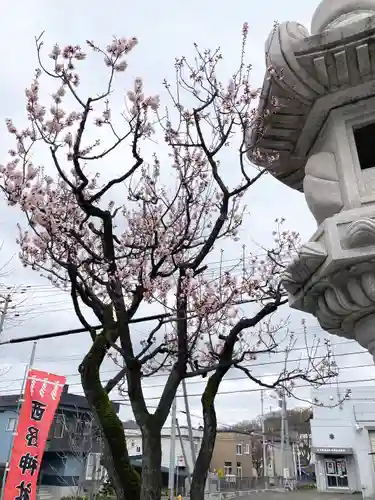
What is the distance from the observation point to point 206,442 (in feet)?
16.5

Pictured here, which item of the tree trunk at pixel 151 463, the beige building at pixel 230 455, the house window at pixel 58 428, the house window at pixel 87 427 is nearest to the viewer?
the tree trunk at pixel 151 463

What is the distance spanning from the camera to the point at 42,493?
20.9 meters

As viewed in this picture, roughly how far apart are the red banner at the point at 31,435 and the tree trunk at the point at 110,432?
324 centimetres

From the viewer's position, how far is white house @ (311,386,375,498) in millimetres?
20219

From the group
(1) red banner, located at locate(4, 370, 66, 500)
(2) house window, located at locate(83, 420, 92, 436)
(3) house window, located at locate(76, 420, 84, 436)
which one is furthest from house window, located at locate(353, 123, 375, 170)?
(3) house window, located at locate(76, 420, 84, 436)

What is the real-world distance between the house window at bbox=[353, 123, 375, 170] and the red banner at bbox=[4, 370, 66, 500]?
6.34 m

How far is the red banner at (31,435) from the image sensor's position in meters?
6.85

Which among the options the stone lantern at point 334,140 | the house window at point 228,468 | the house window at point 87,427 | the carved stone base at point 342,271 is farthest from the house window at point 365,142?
the house window at point 228,468

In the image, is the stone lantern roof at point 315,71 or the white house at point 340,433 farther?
the white house at point 340,433

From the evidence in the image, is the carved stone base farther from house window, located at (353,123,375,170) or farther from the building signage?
the building signage

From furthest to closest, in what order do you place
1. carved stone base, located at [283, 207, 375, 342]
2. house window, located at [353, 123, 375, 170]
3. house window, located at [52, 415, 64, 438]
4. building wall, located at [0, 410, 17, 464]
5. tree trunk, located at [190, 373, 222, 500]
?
1. house window, located at [52, 415, 64, 438]
2. building wall, located at [0, 410, 17, 464]
3. tree trunk, located at [190, 373, 222, 500]
4. house window, located at [353, 123, 375, 170]
5. carved stone base, located at [283, 207, 375, 342]

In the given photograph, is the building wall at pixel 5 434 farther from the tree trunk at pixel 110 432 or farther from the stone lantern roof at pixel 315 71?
the stone lantern roof at pixel 315 71

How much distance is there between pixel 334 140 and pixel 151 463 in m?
3.43

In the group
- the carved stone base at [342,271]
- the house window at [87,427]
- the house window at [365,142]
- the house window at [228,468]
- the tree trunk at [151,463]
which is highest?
the house window at [365,142]
